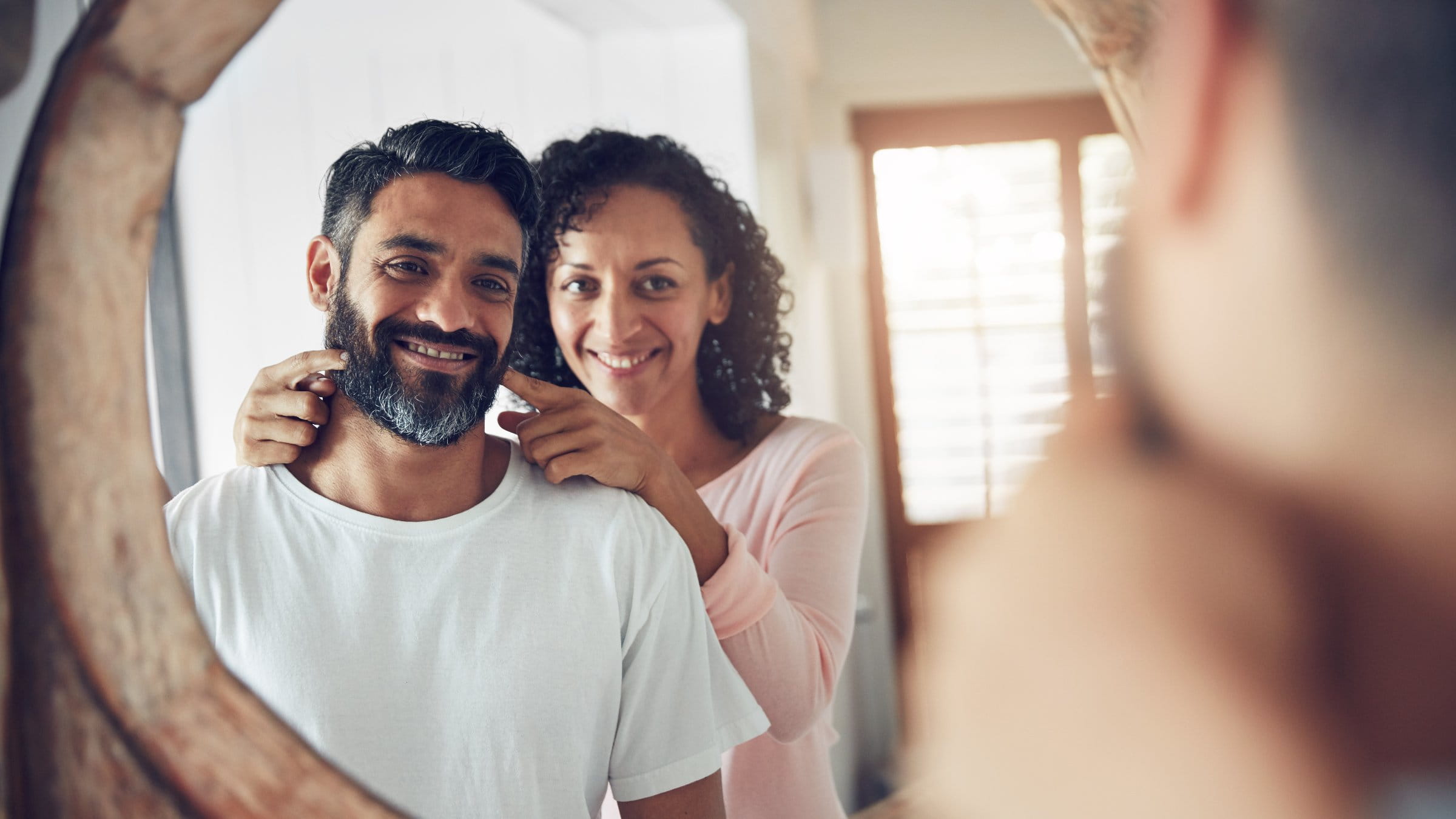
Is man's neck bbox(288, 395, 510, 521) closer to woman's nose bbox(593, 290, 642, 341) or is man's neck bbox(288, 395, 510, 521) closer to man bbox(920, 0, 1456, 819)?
woman's nose bbox(593, 290, 642, 341)

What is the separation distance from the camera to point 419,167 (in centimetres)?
37

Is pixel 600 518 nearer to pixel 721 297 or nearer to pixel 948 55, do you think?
pixel 721 297

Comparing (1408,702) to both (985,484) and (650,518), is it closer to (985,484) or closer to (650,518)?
(985,484)

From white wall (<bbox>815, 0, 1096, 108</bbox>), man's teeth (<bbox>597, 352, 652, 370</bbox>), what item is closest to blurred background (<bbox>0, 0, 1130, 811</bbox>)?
white wall (<bbox>815, 0, 1096, 108</bbox>)

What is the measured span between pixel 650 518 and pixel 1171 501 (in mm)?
Result: 225

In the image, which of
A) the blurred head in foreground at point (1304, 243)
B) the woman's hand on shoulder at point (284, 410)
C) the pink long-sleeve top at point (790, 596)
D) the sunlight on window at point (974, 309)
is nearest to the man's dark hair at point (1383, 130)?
the blurred head in foreground at point (1304, 243)

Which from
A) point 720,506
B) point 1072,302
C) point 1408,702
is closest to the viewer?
point 1408,702

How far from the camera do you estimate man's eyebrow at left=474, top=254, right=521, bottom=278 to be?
0.37 metres

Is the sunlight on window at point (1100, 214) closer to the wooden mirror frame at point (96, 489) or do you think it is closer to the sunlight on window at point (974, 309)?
the sunlight on window at point (974, 309)

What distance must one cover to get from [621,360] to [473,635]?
6.1 inches

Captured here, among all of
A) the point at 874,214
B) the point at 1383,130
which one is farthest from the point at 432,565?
the point at 1383,130

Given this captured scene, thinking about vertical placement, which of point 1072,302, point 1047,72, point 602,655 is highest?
point 1047,72

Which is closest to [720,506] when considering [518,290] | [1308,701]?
[518,290]

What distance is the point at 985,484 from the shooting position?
0.37 metres
